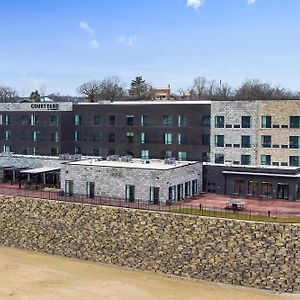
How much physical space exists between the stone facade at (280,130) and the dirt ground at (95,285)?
18.9 metres

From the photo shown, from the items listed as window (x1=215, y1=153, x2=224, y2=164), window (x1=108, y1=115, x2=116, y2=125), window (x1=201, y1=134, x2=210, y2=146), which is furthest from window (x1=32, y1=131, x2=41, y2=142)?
window (x1=215, y1=153, x2=224, y2=164)

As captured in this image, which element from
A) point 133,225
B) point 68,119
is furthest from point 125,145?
point 133,225

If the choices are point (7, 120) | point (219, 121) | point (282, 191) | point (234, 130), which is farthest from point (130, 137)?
point (282, 191)

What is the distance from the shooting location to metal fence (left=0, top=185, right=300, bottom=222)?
43.0 m

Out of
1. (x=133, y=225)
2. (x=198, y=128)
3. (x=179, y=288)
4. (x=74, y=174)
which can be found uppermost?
(x=198, y=128)

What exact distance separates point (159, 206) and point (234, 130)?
558 inches

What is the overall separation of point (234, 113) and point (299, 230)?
20071 millimetres

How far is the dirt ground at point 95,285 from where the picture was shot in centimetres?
3828

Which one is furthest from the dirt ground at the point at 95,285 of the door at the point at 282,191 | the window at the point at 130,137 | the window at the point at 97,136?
the window at the point at 97,136

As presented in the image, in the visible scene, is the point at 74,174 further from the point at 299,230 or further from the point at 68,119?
the point at 299,230

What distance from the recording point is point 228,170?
54.1 meters

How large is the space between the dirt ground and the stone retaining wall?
100cm

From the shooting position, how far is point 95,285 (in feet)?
133

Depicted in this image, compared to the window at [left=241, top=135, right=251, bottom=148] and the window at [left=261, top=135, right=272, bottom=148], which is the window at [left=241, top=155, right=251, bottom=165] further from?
the window at [left=261, top=135, right=272, bottom=148]
